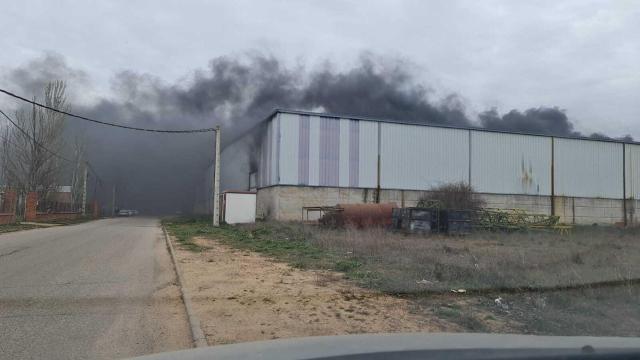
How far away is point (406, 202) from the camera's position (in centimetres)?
3781

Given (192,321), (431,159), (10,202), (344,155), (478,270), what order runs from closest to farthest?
(192,321), (478,270), (10,202), (344,155), (431,159)

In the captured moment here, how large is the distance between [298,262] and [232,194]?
23452 millimetres

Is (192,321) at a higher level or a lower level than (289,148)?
lower

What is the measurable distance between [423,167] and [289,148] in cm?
995

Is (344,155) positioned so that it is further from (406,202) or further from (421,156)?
(421,156)

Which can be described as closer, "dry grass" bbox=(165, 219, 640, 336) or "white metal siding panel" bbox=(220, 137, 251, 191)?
"dry grass" bbox=(165, 219, 640, 336)

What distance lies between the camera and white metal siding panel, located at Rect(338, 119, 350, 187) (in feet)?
120

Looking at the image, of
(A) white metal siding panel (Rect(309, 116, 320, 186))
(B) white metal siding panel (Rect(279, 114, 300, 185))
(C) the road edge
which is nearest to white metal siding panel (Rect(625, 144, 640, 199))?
(A) white metal siding panel (Rect(309, 116, 320, 186))

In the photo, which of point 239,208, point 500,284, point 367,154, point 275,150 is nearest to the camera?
point 500,284

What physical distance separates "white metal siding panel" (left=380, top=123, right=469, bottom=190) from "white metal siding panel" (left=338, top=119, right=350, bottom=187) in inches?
104

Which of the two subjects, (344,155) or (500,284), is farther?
(344,155)

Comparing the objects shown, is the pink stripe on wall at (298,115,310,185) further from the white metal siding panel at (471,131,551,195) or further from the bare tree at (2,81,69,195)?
the bare tree at (2,81,69,195)

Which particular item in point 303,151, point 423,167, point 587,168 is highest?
point 303,151

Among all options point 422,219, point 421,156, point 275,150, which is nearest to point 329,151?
point 275,150
